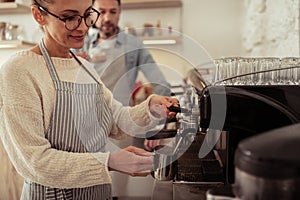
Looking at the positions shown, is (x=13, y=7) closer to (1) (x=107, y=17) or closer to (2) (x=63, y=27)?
(1) (x=107, y=17)

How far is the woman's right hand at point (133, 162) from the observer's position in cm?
58

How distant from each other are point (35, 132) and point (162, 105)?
12.8 inches

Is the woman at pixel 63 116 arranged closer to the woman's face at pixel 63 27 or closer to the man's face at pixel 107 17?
the woman's face at pixel 63 27

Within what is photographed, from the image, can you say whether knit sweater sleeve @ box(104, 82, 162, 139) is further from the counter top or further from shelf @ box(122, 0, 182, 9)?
shelf @ box(122, 0, 182, 9)

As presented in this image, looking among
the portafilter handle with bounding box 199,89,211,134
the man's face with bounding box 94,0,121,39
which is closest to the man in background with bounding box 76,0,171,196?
the man's face with bounding box 94,0,121,39

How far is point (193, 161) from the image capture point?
0.82 meters

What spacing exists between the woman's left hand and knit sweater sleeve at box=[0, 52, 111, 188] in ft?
0.84

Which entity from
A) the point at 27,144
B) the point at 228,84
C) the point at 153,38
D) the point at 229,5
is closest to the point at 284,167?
the point at 228,84

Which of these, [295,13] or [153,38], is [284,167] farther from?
[153,38]

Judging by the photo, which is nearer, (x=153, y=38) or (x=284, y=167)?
(x=284, y=167)

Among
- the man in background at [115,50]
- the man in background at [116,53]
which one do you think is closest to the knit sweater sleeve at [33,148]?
A: the man in background at [116,53]

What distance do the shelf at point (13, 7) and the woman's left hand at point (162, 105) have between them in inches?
79.2

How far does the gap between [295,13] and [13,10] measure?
90.3 inches

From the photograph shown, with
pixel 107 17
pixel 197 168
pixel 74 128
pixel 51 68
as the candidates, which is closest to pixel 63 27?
pixel 51 68
